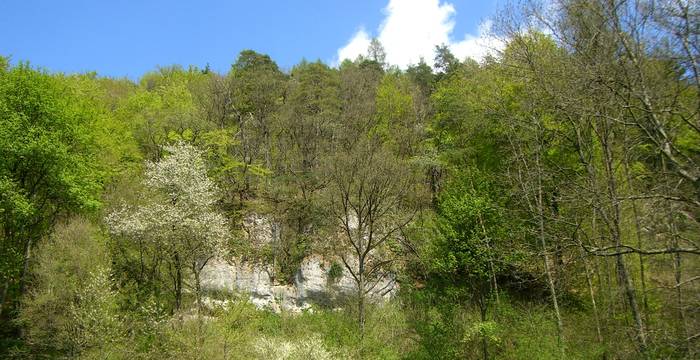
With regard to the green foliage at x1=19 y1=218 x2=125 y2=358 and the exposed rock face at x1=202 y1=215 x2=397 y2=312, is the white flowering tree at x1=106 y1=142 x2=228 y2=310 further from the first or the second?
the exposed rock face at x1=202 y1=215 x2=397 y2=312

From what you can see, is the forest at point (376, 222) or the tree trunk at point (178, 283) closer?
the forest at point (376, 222)

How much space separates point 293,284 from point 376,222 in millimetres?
5842

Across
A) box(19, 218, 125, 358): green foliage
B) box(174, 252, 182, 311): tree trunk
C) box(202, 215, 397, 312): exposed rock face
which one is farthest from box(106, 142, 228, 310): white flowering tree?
box(202, 215, 397, 312): exposed rock face

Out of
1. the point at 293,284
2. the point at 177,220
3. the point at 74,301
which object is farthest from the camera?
the point at 293,284

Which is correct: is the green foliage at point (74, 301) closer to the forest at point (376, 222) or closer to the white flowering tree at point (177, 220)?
the forest at point (376, 222)

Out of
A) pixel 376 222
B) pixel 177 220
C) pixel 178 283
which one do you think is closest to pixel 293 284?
pixel 376 222

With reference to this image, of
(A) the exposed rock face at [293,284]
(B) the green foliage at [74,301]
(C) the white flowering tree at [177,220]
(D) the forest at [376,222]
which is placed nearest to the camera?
(D) the forest at [376,222]

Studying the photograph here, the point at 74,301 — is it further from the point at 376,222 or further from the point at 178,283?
the point at 376,222

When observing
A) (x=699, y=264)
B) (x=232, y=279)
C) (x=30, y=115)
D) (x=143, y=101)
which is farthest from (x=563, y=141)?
(x=143, y=101)

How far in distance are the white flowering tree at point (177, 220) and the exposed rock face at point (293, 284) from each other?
345cm

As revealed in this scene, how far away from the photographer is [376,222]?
2483 centimetres

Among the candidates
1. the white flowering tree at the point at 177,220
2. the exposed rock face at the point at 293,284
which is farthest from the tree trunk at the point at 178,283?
the exposed rock face at the point at 293,284

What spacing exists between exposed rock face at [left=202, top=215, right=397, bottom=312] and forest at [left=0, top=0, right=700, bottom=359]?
0.47m

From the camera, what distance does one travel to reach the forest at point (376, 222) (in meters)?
12.1
